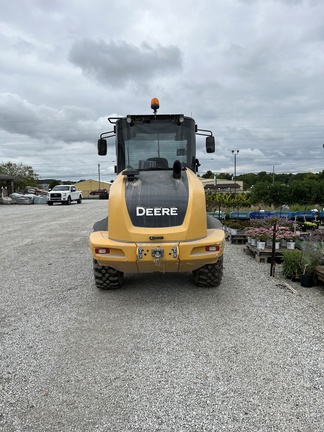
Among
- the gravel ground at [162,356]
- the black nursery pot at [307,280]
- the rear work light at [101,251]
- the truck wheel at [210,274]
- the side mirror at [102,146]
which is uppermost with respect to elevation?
the side mirror at [102,146]

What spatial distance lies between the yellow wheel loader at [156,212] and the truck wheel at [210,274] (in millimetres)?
15

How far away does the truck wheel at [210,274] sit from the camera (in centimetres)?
523

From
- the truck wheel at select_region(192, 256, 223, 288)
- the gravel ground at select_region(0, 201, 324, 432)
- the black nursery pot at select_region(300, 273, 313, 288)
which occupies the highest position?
the truck wheel at select_region(192, 256, 223, 288)

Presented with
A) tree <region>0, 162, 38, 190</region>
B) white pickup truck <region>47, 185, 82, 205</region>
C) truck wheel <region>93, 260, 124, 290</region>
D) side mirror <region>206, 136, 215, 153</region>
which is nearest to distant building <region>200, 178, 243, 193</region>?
side mirror <region>206, 136, 215, 153</region>

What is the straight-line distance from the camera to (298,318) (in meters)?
4.24

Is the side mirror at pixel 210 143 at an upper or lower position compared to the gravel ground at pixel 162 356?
upper

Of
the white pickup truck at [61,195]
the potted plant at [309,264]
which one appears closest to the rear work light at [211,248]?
the potted plant at [309,264]

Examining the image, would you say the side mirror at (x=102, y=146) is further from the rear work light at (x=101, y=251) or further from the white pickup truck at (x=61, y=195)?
the white pickup truck at (x=61, y=195)

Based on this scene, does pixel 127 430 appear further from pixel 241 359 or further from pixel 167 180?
pixel 167 180

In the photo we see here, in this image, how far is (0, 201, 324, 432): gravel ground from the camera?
2.50 m

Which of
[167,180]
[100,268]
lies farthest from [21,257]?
[167,180]

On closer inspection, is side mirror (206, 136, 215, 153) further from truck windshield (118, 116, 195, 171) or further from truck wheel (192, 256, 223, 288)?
truck wheel (192, 256, 223, 288)

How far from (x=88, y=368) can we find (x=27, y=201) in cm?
3462

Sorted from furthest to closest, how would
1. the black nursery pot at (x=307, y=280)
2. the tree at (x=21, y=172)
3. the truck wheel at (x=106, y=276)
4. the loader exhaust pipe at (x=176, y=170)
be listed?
1. the tree at (x=21, y=172)
2. the black nursery pot at (x=307, y=280)
3. the truck wheel at (x=106, y=276)
4. the loader exhaust pipe at (x=176, y=170)
